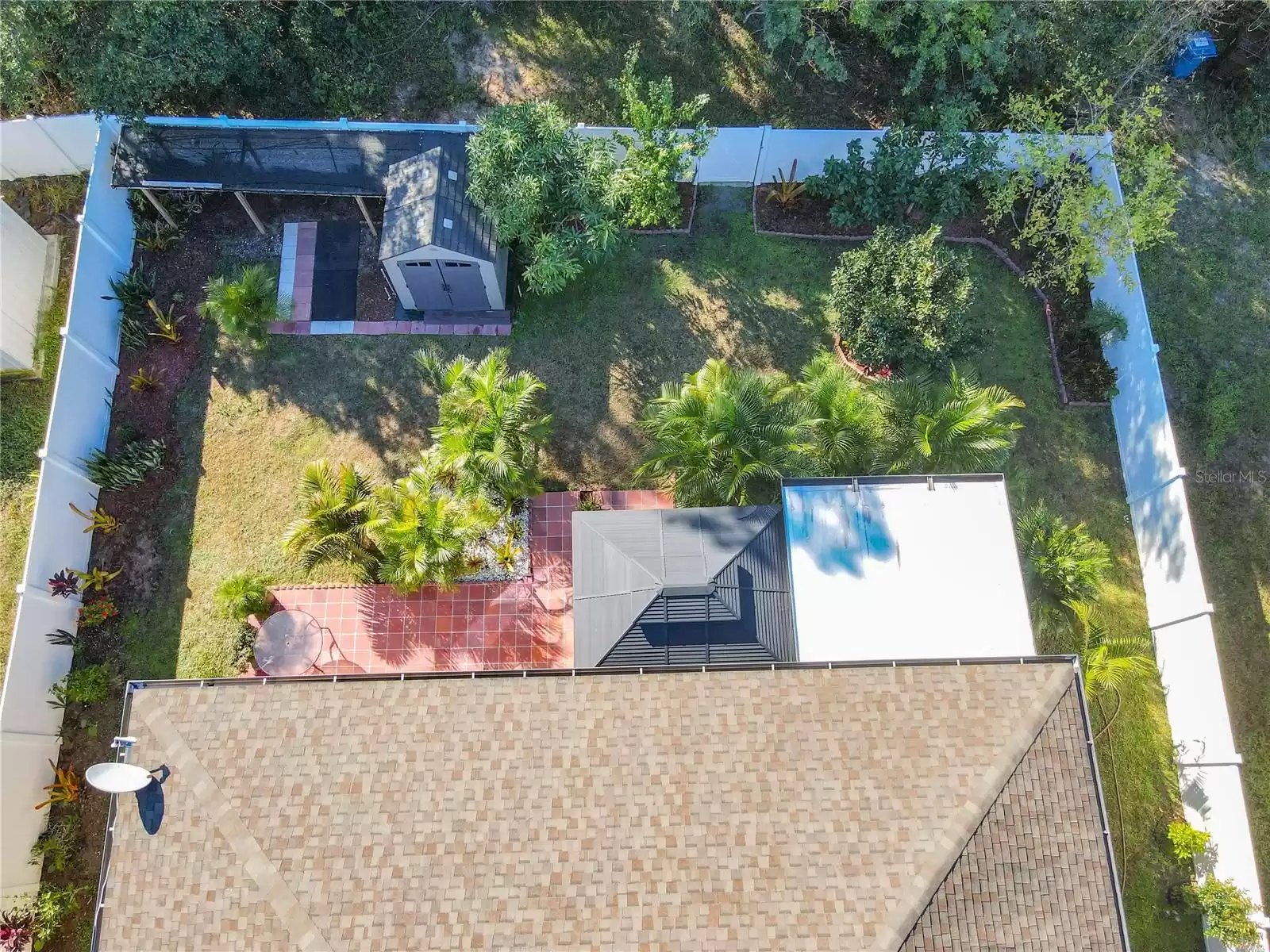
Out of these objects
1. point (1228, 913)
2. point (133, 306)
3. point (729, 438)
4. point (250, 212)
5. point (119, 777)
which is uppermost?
point (250, 212)

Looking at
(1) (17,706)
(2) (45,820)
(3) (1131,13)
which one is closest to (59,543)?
(1) (17,706)

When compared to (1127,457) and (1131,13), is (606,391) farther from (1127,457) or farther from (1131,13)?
(1131,13)

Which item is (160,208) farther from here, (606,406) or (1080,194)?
(1080,194)

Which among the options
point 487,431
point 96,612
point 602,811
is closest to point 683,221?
point 487,431

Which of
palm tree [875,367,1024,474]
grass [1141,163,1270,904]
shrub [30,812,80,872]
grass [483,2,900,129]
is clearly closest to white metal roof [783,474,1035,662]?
palm tree [875,367,1024,474]

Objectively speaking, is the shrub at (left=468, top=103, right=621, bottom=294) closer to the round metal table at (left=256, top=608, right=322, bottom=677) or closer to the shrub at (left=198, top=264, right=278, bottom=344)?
the shrub at (left=198, top=264, right=278, bottom=344)

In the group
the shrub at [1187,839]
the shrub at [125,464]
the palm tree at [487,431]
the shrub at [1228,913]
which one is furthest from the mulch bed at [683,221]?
the shrub at [1228,913]
